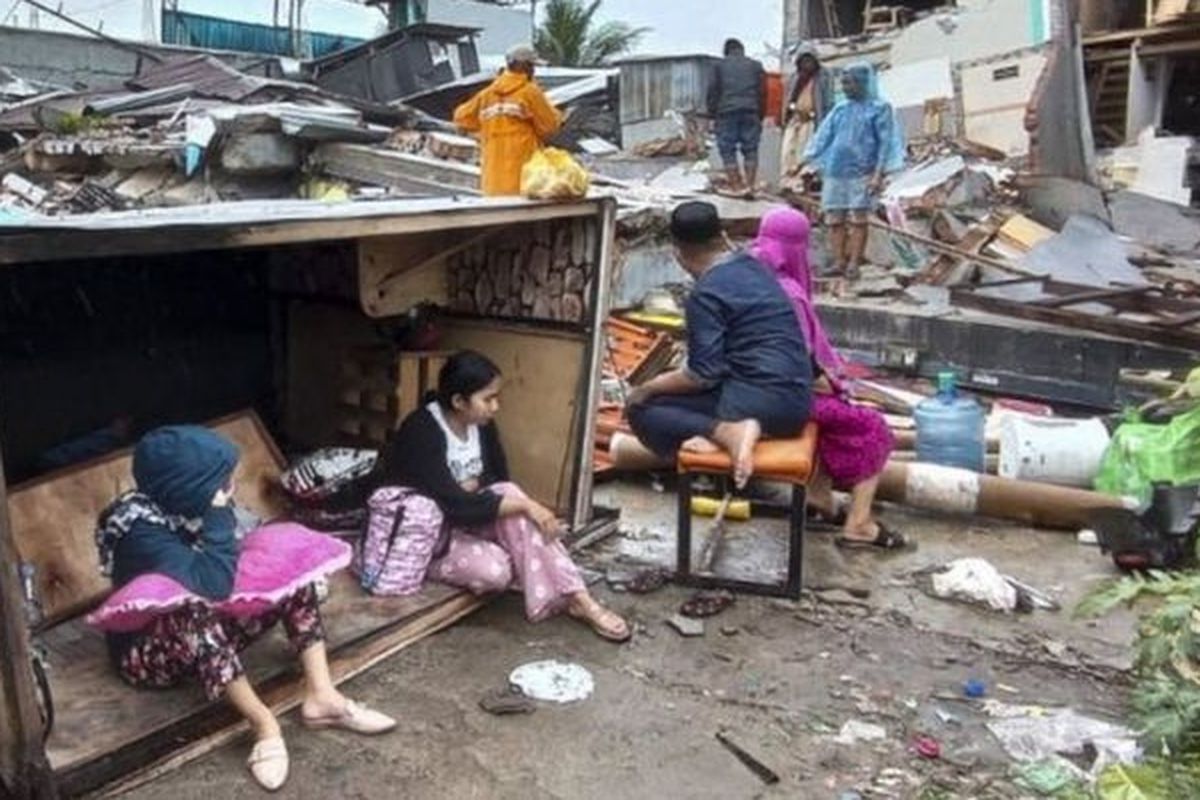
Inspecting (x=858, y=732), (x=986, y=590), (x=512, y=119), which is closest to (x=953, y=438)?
(x=986, y=590)

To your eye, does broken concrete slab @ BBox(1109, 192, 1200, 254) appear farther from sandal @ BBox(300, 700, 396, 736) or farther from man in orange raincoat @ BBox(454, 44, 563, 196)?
sandal @ BBox(300, 700, 396, 736)

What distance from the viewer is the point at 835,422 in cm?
514

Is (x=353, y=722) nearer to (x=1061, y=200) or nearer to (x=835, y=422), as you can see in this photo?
(x=835, y=422)

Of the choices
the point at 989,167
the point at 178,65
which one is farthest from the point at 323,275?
the point at 178,65

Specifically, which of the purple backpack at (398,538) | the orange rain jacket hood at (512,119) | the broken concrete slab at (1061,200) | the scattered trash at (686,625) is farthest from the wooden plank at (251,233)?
the broken concrete slab at (1061,200)

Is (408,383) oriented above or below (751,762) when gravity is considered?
above

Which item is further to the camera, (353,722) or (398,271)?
(398,271)

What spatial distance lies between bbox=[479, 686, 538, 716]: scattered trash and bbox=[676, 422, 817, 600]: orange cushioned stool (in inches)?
45.5

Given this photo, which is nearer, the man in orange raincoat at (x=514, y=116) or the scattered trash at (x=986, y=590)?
the scattered trash at (x=986, y=590)

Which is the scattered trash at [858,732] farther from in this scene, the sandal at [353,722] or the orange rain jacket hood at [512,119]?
the orange rain jacket hood at [512,119]

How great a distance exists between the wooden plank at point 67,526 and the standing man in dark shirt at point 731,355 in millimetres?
2217

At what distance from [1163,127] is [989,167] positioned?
4035 mm

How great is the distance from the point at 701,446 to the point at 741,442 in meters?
0.20

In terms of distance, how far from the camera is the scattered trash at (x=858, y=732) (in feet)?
11.9
